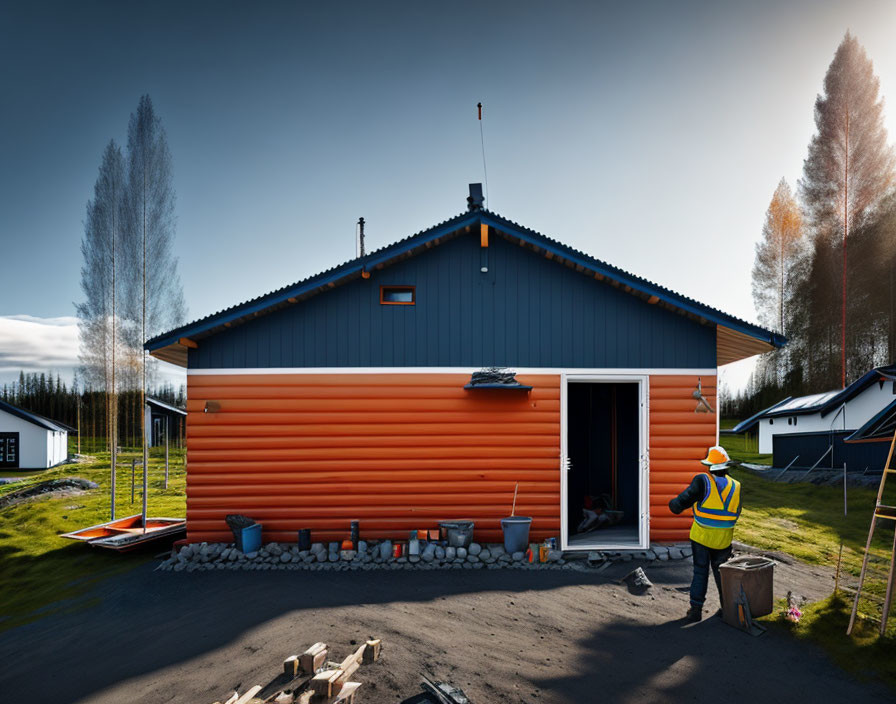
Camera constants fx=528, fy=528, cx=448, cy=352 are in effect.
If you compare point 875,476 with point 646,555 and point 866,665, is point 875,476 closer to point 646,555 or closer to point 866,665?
point 646,555

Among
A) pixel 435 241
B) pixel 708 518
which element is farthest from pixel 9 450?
pixel 708 518

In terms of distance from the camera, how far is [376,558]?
866 centimetres

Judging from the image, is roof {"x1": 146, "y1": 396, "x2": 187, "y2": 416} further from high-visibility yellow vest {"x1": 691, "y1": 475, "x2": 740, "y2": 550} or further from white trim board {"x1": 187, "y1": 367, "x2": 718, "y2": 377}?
high-visibility yellow vest {"x1": 691, "y1": 475, "x2": 740, "y2": 550}

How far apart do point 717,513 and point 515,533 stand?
11.1 feet

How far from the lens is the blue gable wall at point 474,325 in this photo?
30.6 feet

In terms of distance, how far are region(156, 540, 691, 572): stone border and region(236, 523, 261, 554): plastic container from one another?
9 cm

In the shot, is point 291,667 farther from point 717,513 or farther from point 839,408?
point 839,408

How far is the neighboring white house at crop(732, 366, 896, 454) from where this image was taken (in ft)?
60.1

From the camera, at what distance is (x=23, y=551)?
11.1 metres

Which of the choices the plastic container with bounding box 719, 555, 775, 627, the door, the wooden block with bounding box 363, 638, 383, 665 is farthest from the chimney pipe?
the door

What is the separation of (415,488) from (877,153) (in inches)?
1019

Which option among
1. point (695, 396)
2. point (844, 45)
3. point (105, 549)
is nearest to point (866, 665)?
point (695, 396)

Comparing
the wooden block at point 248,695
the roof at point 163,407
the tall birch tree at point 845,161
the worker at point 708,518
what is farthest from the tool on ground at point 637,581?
the tall birch tree at point 845,161

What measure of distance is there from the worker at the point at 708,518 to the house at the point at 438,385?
9.06 ft
